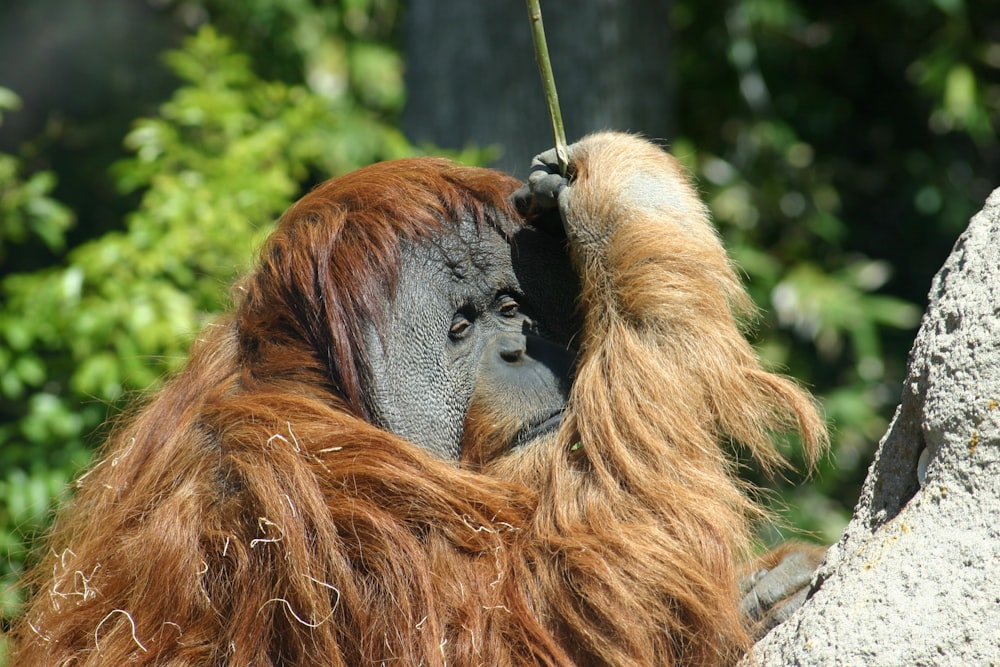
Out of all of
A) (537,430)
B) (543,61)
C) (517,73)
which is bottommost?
(537,430)

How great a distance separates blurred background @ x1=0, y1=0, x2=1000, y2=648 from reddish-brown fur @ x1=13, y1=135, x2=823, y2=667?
53.6 inches

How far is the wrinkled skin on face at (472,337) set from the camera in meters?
2.13

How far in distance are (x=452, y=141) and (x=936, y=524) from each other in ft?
12.0

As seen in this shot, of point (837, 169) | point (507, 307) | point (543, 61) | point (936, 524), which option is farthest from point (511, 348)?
point (837, 169)

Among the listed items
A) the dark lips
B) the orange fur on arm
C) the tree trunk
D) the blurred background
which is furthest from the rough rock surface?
the tree trunk

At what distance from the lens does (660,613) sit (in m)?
1.84

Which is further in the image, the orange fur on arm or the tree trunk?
the tree trunk

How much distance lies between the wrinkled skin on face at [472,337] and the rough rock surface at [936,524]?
0.69 m

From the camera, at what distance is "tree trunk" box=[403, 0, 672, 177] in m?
4.81

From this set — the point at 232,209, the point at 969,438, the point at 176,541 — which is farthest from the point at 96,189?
the point at 969,438

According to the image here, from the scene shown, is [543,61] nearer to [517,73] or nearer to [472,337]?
[472,337]

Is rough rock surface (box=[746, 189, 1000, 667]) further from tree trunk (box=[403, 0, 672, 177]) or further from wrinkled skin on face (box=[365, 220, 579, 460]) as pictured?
tree trunk (box=[403, 0, 672, 177])

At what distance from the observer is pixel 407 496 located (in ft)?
6.32

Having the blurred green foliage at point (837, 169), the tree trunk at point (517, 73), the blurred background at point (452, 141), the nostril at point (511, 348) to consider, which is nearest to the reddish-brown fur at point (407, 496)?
the nostril at point (511, 348)
